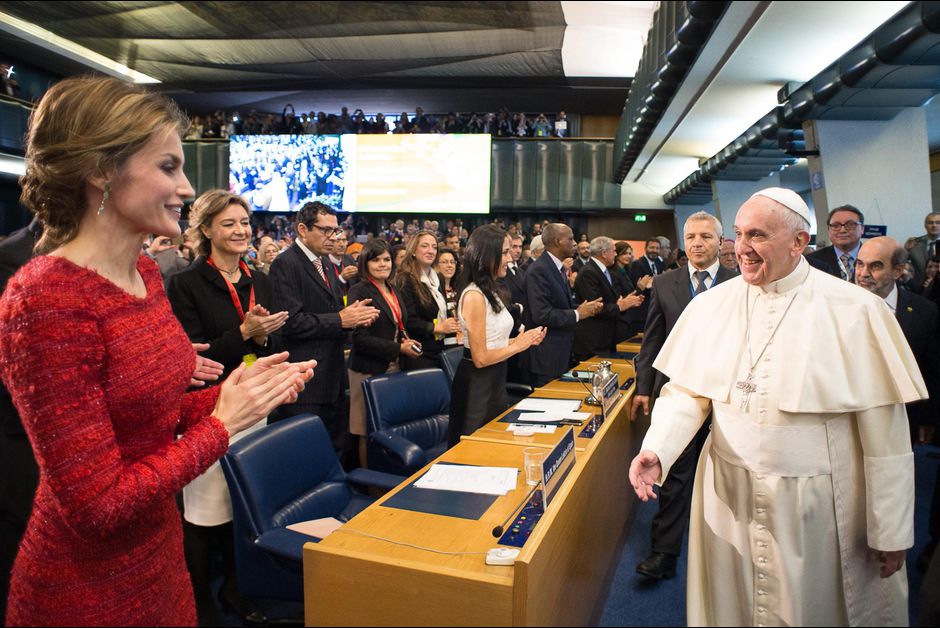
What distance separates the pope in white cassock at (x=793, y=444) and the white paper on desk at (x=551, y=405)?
1.29m

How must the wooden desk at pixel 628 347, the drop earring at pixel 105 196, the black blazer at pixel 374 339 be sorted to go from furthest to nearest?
the wooden desk at pixel 628 347
the black blazer at pixel 374 339
the drop earring at pixel 105 196

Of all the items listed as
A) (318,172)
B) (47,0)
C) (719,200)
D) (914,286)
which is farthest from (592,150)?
(47,0)

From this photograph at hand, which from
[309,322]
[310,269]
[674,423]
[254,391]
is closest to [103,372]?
[254,391]

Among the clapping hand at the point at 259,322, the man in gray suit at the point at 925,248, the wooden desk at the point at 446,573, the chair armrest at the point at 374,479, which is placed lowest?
the chair armrest at the point at 374,479

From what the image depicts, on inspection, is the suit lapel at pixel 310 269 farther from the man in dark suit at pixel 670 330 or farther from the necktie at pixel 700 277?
the necktie at pixel 700 277

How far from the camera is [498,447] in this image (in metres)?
2.48

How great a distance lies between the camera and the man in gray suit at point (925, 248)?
4.82 m

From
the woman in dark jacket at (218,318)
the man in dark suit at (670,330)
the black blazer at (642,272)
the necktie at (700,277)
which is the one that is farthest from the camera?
the black blazer at (642,272)

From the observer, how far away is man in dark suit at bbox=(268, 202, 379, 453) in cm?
336

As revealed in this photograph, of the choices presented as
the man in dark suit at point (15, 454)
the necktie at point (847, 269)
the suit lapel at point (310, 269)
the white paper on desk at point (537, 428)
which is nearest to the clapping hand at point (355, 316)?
the suit lapel at point (310, 269)

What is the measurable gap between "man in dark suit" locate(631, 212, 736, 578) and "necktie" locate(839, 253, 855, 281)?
43.5 inches

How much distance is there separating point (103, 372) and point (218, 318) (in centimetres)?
177

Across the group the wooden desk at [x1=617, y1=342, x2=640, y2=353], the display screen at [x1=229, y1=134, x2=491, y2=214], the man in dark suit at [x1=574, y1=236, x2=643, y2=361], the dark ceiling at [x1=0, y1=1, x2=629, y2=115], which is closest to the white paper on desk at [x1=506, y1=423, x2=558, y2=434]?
the dark ceiling at [x1=0, y1=1, x2=629, y2=115]

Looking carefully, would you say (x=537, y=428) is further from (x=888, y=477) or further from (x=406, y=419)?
(x=888, y=477)
